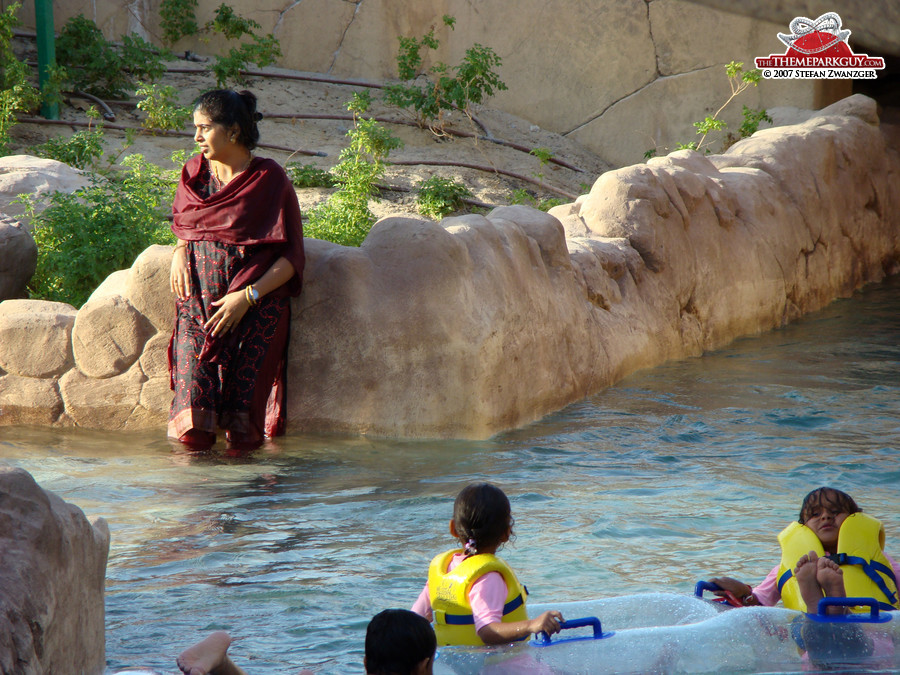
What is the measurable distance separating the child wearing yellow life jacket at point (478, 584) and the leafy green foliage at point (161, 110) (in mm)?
8491

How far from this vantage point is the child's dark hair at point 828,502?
3613mm

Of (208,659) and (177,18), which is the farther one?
(177,18)

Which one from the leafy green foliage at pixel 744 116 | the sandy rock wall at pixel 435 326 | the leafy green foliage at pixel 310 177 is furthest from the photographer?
the leafy green foliage at pixel 744 116

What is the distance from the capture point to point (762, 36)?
12164 mm

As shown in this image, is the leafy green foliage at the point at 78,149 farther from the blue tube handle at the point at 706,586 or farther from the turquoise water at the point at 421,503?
the blue tube handle at the point at 706,586

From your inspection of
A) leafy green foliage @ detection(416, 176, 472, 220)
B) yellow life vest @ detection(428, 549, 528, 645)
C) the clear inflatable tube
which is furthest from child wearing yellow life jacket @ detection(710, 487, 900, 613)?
leafy green foliage @ detection(416, 176, 472, 220)

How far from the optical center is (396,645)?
2531mm

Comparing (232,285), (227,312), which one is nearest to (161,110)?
(232,285)

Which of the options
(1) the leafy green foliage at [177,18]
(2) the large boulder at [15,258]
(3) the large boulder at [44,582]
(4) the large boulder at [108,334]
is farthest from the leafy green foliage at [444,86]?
(3) the large boulder at [44,582]

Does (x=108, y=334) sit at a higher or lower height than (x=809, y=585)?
higher

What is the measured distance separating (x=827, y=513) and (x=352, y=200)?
5.63 m

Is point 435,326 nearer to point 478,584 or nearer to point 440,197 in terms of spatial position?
point 478,584

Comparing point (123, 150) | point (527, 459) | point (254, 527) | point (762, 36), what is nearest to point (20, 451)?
point (254, 527)

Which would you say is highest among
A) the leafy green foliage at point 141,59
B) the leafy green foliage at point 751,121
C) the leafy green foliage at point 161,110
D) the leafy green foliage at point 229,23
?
the leafy green foliage at point 229,23
